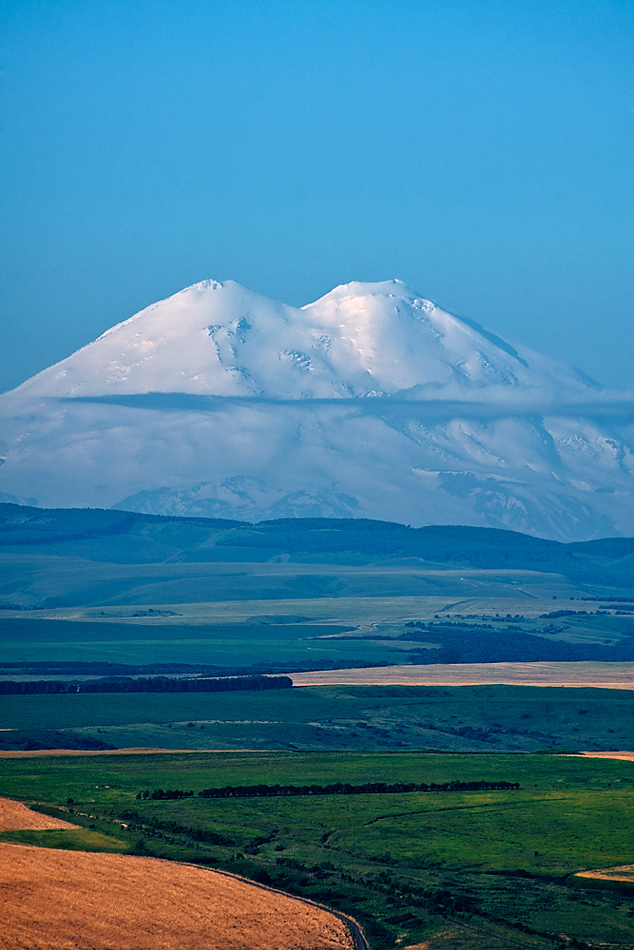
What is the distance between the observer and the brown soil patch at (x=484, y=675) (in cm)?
15600

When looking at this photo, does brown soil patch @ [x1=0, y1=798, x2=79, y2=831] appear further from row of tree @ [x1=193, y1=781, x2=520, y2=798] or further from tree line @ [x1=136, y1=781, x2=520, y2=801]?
row of tree @ [x1=193, y1=781, x2=520, y2=798]

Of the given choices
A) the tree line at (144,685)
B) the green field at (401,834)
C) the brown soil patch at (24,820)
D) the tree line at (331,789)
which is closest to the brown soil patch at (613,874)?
the green field at (401,834)

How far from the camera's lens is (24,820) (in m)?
69.2

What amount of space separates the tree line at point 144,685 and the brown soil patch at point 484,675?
19.1ft

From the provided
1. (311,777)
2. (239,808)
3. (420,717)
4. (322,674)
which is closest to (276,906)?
(239,808)

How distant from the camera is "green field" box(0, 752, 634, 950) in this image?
53875 mm

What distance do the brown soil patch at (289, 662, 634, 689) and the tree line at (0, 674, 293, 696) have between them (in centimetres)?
582

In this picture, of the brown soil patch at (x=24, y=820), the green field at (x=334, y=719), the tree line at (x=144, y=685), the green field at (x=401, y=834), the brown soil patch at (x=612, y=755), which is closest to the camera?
the green field at (x=401, y=834)

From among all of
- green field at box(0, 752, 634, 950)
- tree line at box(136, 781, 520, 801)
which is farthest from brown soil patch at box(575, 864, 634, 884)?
tree line at box(136, 781, 520, 801)

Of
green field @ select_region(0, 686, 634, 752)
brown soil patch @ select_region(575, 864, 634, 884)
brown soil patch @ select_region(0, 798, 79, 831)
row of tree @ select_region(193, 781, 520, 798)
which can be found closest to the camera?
brown soil patch @ select_region(575, 864, 634, 884)

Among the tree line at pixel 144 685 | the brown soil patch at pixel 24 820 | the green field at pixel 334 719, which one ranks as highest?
the tree line at pixel 144 685

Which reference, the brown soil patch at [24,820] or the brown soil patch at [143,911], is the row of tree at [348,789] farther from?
the brown soil patch at [143,911]

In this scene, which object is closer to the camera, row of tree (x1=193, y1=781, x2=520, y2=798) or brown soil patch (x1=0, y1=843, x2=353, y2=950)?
brown soil patch (x1=0, y1=843, x2=353, y2=950)

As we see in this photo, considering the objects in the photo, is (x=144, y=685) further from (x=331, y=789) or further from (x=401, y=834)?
(x=401, y=834)
